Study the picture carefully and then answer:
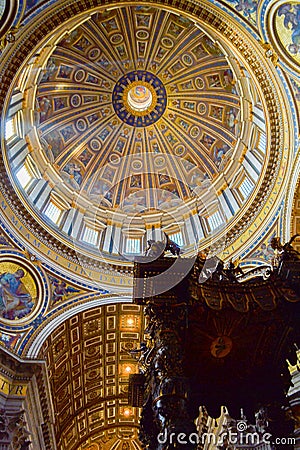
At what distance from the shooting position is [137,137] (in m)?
21.3

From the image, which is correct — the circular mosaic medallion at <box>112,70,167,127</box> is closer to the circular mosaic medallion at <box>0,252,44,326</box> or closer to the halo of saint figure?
the circular mosaic medallion at <box>0,252,44,326</box>

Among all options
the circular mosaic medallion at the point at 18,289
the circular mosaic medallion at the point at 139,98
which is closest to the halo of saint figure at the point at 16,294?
the circular mosaic medallion at the point at 18,289

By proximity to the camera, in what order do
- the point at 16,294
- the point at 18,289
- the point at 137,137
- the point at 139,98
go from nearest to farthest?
the point at 16,294
the point at 18,289
the point at 139,98
the point at 137,137

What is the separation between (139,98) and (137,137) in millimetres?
1539

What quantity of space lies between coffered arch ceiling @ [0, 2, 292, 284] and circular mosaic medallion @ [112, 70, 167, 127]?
0.13 feet

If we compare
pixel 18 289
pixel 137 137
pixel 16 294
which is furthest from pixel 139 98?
pixel 16 294

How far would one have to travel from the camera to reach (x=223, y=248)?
53.1 feet

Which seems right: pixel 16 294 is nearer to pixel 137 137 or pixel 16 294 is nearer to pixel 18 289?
pixel 18 289

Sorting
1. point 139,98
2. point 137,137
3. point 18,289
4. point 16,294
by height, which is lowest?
point 16,294

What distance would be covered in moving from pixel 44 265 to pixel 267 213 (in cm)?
664

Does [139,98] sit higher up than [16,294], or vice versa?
[139,98]

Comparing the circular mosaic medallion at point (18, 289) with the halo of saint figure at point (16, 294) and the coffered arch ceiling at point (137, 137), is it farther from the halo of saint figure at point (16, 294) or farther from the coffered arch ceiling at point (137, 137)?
the coffered arch ceiling at point (137, 137)

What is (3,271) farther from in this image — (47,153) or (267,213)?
(267,213)

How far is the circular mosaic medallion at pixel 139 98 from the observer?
20.3 m
